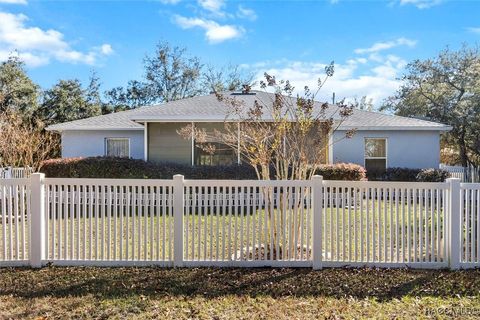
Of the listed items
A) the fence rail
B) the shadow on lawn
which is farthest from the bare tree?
the shadow on lawn

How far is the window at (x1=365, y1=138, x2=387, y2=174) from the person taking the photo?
1606 cm

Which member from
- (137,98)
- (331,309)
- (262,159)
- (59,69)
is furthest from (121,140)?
(137,98)

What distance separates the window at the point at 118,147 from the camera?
54.7 ft

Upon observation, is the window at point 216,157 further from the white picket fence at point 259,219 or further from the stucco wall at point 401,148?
the white picket fence at point 259,219

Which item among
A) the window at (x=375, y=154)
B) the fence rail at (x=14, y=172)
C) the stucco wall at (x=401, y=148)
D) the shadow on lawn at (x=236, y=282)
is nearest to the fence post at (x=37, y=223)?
the shadow on lawn at (x=236, y=282)

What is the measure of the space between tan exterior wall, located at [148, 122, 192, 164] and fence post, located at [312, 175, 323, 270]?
1038cm

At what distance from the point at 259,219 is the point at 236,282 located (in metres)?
1.01

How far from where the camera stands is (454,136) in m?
23.5

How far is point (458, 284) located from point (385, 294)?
3.62ft

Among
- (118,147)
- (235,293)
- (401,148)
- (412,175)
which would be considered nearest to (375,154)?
(401,148)

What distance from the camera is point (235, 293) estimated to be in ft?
14.1

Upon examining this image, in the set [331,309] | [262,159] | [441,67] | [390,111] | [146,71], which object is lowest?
[331,309]

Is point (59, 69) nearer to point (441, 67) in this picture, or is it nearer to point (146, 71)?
point (146, 71)

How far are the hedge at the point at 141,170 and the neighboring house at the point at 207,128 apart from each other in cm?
128
